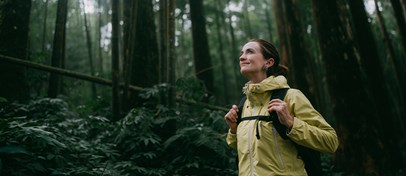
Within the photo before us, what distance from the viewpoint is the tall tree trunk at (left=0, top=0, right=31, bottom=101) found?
18.4ft

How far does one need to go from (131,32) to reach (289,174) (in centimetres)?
438

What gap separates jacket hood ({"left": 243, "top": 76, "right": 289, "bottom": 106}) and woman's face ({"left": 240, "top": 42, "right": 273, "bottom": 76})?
0.57 feet

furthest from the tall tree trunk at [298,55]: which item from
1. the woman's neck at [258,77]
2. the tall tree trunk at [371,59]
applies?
the woman's neck at [258,77]

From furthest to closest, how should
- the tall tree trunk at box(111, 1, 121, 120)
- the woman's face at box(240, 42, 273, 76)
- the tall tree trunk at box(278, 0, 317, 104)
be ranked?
the tall tree trunk at box(278, 0, 317, 104)
the tall tree trunk at box(111, 1, 121, 120)
the woman's face at box(240, 42, 273, 76)

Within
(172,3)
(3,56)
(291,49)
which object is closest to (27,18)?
(3,56)

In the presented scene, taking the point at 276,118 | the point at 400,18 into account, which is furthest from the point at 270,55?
the point at 400,18

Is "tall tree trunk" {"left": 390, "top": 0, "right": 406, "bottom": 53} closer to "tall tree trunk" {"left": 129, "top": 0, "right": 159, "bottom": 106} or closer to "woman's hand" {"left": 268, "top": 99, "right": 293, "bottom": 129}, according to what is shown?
"tall tree trunk" {"left": 129, "top": 0, "right": 159, "bottom": 106}

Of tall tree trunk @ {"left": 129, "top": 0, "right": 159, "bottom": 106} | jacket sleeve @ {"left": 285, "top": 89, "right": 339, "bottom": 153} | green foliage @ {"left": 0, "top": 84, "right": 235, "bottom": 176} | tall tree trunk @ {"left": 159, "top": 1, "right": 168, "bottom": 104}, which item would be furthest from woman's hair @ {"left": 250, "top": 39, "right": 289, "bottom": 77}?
tall tree trunk @ {"left": 129, "top": 0, "right": 159, "bottom": 106}

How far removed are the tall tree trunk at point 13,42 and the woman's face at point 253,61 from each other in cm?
465

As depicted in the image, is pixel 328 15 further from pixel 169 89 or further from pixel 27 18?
pixel 27 18

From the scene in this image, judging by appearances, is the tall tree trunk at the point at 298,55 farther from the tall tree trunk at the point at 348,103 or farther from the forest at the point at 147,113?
the tall tree trunk at the point at 348,103

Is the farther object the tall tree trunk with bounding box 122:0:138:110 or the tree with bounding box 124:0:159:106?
the tree with bounding box 124:0:159:106

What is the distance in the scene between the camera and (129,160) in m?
4.94

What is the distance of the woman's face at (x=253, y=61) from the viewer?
2389 millimetres
